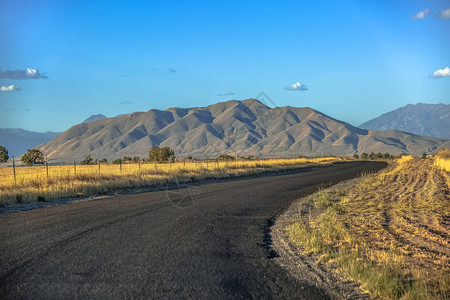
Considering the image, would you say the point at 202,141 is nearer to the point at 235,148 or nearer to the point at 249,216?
the point at 235,148

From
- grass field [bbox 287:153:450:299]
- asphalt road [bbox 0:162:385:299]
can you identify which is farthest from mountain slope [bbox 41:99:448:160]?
asphalt road [bbox 0:162:385:299]

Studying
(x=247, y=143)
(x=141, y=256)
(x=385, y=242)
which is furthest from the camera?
(x=247, y=143)

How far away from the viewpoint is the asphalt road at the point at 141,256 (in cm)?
574

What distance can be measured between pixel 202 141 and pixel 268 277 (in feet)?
566

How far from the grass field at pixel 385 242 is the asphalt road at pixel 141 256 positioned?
97cm

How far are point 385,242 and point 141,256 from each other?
17.1 feet

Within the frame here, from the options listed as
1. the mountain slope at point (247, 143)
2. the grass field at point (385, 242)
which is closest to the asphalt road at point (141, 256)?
the grass field at point (385, 242)

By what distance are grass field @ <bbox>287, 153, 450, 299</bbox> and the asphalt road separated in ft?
3.19

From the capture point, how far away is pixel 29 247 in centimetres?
815

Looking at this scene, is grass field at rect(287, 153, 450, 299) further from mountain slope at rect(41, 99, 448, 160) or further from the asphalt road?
mountain slope at rect(41, 99, 448, 160)

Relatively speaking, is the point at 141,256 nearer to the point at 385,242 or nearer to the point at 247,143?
the point at 385,242

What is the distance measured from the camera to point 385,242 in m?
8.91

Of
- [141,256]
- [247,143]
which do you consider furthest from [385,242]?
[247,143]

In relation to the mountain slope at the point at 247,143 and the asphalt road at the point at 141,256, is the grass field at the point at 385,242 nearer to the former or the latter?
the asphalt road at the point at 141,256
